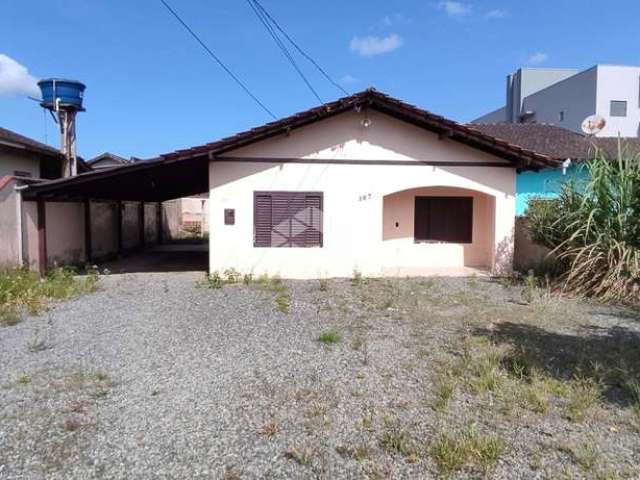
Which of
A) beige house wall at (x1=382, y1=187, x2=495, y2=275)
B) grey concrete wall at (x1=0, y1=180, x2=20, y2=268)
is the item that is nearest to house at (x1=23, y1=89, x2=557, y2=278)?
grey concrete wall at (x1=0, y1=180, x2=20, y2=268)

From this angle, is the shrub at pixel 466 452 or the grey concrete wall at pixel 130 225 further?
the grey concrete wall at pixel 130 225

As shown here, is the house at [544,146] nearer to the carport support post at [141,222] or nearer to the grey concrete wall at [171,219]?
the carport support post at [141,222]

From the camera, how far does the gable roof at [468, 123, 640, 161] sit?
18609 millimetres

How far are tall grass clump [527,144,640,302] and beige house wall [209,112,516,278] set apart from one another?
1.76 meters

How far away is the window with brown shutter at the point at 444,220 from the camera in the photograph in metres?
13.0

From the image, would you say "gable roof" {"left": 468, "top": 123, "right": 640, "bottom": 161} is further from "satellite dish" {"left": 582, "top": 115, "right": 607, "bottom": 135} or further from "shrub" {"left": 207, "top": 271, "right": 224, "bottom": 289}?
"shrub" {"left": 207, "top": 271, "right": 224, "bottom": 289}

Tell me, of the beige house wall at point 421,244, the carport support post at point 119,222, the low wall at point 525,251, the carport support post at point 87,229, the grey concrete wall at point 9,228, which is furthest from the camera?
the carport support post at point 119,222

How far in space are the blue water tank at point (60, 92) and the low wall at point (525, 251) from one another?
14629 mm

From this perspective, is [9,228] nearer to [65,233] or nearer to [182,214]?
[65,233]

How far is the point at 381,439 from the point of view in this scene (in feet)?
12.0

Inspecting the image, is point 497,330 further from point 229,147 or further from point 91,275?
point 91,275

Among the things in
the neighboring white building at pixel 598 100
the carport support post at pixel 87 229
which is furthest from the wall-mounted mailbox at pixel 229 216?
the neighboring white building at pixel 598 100

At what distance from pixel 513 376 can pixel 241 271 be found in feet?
24.5

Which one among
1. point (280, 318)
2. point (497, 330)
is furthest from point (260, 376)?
point (497, 330)
